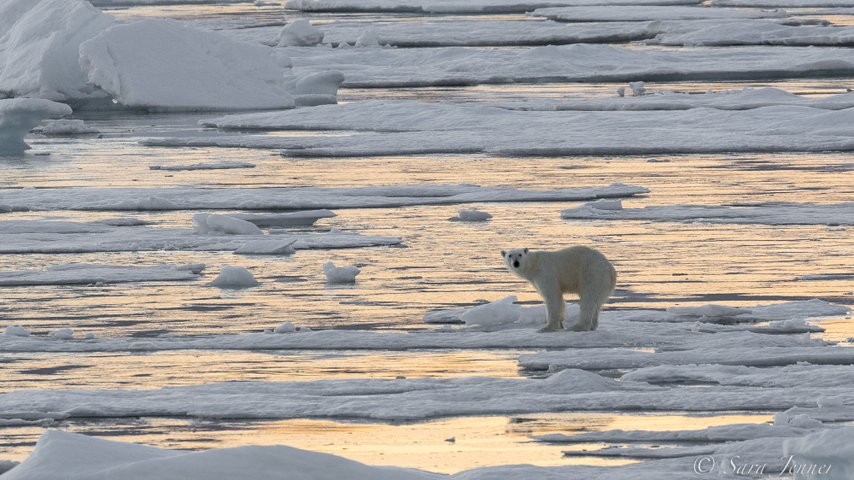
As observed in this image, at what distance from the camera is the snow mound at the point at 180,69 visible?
20297mm

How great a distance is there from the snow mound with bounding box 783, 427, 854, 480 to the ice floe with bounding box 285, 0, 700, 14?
35201 millimetres

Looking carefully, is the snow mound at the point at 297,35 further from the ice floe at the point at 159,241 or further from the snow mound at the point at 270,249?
the snow mound at the point at 270,249

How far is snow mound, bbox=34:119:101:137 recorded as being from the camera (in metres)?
19.4

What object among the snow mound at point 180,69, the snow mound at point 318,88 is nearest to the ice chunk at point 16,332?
the snow mound at point 180,69

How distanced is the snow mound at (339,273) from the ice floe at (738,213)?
2.80m

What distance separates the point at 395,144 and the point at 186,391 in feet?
34.8

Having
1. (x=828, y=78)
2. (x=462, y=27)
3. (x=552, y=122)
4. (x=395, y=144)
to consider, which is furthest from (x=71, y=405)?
(x=462, y=27)

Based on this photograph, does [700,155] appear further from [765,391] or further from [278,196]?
[765,391]

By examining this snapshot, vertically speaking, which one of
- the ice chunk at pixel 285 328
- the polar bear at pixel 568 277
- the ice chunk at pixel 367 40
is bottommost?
the ice chunk at pixel 367 40

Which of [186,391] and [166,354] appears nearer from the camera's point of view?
[186,391]

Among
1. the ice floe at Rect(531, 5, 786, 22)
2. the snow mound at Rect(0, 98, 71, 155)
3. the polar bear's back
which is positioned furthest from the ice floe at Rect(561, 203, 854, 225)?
the ice floe at Rect(531, 5, 786, 22)

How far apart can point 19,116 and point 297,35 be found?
40.1ft

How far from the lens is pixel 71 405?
22.0 feet

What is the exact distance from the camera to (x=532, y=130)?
17969 millimetres
